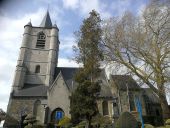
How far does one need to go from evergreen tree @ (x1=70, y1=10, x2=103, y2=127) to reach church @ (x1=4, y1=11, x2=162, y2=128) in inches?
306

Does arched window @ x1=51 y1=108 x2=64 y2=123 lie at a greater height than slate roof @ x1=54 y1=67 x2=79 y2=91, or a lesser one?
lesser

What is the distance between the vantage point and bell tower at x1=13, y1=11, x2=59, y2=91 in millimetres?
33812

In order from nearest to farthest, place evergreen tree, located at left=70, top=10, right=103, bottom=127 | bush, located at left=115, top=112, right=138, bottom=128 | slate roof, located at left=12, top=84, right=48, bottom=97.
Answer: bush, located at left=115, top=112, right=138, bottom=128, evergreen tree, located at left=70, top=10, right=103, bottom=127, slate roof, located at left=12, top=84, right=48, bottom=97

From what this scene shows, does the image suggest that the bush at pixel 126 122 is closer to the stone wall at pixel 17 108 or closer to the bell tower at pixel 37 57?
the stone wall at pixel 17 108

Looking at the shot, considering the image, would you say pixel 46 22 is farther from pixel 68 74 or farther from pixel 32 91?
pixel 32 91

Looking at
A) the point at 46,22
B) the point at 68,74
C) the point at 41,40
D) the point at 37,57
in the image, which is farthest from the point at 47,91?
the point at 46,22

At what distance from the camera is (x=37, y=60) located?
36250mm

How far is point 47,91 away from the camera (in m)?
30.3

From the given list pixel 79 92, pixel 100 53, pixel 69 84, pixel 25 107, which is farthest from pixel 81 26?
pixel 25 107

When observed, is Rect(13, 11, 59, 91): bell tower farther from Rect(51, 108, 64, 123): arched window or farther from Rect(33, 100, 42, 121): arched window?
Rect(51, 108, 64, 123): arched window

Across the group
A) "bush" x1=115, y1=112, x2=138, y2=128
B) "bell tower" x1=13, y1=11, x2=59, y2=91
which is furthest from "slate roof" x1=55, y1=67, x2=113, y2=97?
"bush" x1=115, y1=112, x2=138, y2=128

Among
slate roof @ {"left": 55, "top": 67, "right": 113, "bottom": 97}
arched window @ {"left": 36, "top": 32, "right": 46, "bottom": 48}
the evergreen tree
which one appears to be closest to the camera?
the evergreen tree

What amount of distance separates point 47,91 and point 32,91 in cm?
314

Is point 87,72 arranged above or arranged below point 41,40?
below
